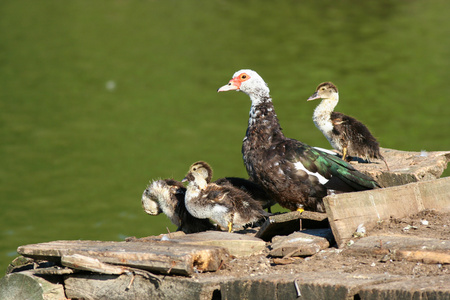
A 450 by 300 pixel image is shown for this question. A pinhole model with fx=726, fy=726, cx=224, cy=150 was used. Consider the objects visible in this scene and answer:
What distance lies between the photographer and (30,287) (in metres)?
5.05

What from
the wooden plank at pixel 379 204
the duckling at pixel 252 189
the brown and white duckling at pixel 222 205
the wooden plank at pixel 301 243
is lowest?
the wooden plank at pixel 301 243

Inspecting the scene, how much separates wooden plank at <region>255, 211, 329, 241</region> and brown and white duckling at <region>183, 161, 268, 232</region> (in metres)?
0.66

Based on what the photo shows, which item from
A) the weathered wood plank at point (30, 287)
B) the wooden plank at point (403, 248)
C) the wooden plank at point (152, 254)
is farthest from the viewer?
the weathered wood plank at point (30, 287)

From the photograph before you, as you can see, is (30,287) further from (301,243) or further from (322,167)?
(322,167)

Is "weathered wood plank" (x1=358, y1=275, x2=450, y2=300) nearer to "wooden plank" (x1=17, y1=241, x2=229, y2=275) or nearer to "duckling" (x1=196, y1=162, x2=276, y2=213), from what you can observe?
"wooden plank" (x1=17, y1=241, x2=229, y2=275)

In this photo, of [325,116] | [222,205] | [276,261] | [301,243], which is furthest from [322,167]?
[325,116]

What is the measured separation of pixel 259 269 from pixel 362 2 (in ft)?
72.6

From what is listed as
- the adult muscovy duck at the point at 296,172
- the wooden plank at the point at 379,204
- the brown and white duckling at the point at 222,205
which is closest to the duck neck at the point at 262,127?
the adult muscovy duck at the point at 296,172

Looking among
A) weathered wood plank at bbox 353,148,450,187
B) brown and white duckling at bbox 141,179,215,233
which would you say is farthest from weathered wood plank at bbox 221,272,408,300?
brown and white duckling at bbox 141,179,215,233

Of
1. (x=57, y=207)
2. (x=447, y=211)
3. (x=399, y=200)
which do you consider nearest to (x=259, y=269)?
(x=399, y=200)

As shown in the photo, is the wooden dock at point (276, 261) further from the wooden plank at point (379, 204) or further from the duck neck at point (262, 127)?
the duck neck at point (262, 127)

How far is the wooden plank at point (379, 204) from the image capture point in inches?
189

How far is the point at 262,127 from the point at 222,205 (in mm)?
806

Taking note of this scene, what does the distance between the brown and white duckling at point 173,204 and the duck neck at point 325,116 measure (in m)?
1.79
